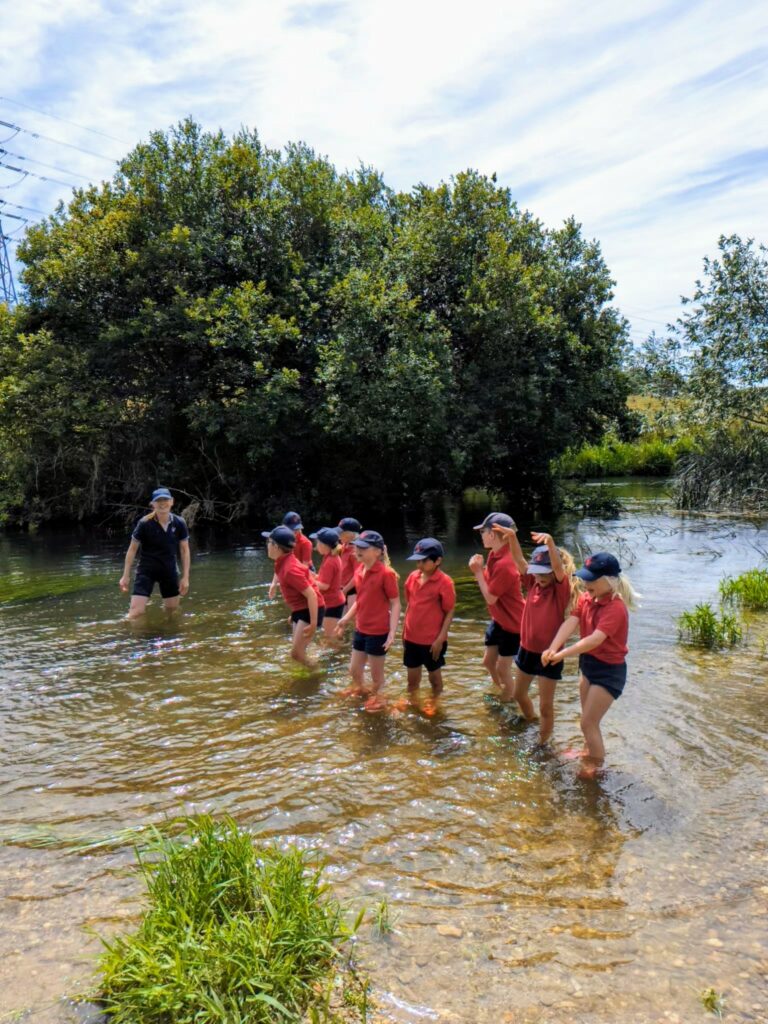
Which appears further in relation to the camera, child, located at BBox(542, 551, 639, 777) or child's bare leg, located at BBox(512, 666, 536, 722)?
child's bare leg, located at BBox(512, 666, 536, 722)

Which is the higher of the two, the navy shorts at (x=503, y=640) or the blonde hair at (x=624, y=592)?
the blonde hair at (x=624, y=592)

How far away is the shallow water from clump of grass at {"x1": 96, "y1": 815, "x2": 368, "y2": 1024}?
0.92 feet

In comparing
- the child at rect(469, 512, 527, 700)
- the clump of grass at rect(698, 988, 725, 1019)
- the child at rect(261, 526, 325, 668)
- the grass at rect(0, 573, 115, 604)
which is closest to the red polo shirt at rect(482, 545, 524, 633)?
the child at rect(469, 512, 527, 700)

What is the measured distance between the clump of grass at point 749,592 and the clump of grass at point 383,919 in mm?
9834

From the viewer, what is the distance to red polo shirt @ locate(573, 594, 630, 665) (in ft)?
18.6

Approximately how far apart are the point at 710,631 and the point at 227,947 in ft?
27.7

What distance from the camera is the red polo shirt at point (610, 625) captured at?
5.66 m

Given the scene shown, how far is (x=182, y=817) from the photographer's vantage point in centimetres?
507

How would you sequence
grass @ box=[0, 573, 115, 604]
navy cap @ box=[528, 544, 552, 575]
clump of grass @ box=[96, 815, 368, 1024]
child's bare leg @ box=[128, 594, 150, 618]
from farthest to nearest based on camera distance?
grass @ box=[0, 573, 115, 604] < child's bare leg @ box=[128, 594, 150, 618] < navy cap @ box=[528, 544, 552, 575] < clump of grass @ box=[96, 815, 368, 1024]

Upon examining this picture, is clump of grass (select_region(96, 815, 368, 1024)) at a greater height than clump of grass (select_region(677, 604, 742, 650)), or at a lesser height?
greater

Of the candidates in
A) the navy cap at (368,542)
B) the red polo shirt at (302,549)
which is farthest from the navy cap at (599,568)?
the red polo shirt at (302,549)

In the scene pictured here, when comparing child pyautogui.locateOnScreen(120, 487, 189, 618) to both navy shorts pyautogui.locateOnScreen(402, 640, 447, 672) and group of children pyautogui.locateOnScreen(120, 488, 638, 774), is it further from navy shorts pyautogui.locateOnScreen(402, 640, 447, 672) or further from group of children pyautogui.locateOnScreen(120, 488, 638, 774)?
navy shorts pyautogui.locateOnScreen(402, 640, 447, 672)

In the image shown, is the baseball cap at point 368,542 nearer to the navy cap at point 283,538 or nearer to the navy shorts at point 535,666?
the navy cap at point 283,538

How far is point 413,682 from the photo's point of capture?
7.61m
